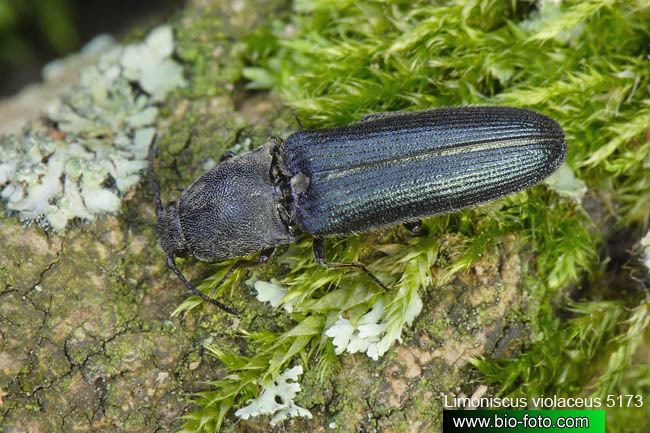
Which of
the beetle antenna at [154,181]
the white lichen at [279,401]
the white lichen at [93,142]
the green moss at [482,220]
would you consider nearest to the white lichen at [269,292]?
the green moss at [482,220]

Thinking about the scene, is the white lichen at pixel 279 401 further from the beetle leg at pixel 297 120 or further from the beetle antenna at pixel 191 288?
the beetle leg at pixel 297 120

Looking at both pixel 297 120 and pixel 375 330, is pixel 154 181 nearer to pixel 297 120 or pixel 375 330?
pixel 297 120

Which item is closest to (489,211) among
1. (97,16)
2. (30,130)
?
(30,130)

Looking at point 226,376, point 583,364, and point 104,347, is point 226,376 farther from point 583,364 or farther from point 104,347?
point 583,364

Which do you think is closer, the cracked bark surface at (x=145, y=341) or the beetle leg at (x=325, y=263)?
the cracked bark surface at (x=145, y=341)

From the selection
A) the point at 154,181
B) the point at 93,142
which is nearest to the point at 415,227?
the point at 154,181

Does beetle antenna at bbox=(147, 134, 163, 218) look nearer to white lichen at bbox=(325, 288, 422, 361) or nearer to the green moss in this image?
the green moss

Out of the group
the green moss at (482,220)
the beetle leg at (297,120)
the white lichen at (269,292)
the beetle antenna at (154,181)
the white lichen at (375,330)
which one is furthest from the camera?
the beetle leg at (297,120)

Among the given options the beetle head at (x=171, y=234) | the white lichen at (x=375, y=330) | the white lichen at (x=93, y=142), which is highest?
the white lichen at (x=93, y=142)
